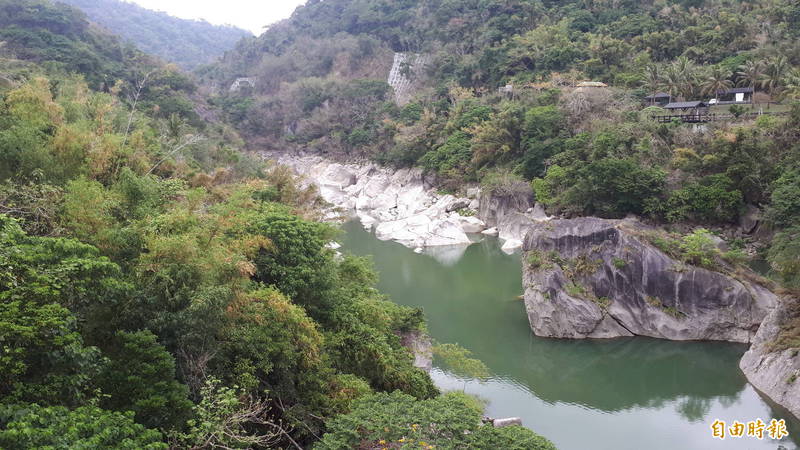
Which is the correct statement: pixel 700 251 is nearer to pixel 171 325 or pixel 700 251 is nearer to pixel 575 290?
pixel 575 290

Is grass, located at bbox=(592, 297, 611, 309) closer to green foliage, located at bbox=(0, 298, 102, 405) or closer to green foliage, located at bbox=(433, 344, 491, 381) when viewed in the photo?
green foliage, located at bbox=(433, 344, 491, 381)

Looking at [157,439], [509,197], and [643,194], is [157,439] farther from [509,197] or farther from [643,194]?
[509,197]

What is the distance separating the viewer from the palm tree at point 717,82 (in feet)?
83.1

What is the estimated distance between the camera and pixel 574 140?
2359 centimetres

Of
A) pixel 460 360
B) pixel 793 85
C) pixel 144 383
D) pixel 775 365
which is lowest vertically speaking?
pixel 460 360

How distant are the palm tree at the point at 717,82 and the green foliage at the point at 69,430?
28.2 m

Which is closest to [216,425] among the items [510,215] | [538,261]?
[538,261]

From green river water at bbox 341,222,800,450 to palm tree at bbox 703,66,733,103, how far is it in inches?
673

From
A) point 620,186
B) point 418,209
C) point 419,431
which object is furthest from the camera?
point 418,209

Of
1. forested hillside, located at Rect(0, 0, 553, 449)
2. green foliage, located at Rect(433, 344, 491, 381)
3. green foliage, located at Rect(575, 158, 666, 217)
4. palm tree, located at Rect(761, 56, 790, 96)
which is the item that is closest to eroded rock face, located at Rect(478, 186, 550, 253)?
green foliage, located at Rect(575, 158, 666, 217)

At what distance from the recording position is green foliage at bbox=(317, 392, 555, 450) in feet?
17.5

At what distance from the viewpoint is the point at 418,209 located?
96.5 feet

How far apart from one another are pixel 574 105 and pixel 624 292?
15.2m

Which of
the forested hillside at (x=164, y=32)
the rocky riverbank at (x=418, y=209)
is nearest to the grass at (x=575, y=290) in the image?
the rocky riverbank at (x=418, y=209)
